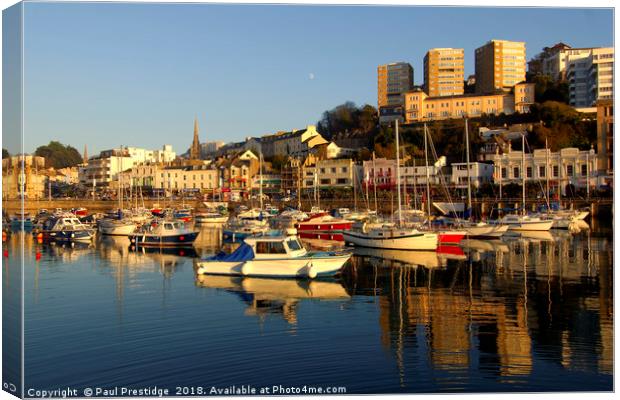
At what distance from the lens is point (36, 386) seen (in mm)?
10195

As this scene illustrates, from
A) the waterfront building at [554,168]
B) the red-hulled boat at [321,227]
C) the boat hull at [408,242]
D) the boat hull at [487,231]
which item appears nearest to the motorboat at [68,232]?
the red-hulled boat at [321,227]

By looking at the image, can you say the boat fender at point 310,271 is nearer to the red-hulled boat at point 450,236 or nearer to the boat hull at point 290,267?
the boat hull at point 290,267

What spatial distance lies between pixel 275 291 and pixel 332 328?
613 centimetres

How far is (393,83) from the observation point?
117 meters

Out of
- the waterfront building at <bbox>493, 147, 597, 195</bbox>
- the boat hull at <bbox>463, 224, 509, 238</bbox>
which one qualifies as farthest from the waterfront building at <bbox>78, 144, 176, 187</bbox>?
the boat hull at <bbox>463, 224, 509, 238</bbox>

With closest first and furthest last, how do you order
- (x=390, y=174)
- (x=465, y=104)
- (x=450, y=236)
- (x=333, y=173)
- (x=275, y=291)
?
(x=275, y=291) → (x=450, y=236) → (x=390, y=174) → (x=333, y=173) → (x=465, y=104)

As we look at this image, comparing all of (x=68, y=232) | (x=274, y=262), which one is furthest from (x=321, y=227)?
(x=274, y=262)

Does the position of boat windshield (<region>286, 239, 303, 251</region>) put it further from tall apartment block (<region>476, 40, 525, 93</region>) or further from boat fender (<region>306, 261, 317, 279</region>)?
tall apartment block (<region>476, 40, 525, 93</region>)

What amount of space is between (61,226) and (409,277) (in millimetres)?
27792

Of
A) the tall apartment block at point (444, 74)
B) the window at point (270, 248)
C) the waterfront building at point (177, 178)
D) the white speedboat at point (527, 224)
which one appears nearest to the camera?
the window at point (270, 248)

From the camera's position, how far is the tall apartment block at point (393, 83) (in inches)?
4560

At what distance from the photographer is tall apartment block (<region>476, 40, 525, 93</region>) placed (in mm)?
108062

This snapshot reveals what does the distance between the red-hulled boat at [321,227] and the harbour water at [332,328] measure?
53.8ft

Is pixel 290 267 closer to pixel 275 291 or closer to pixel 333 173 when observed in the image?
pixel 275 291
